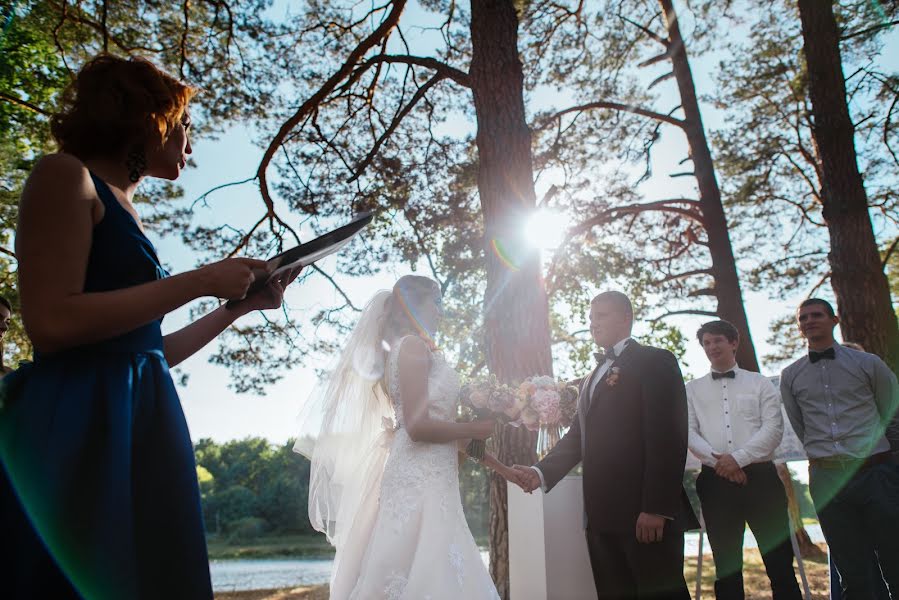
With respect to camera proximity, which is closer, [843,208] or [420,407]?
[420,407]

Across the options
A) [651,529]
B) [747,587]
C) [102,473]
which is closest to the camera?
[102,473]

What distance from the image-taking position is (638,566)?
3.38 metres

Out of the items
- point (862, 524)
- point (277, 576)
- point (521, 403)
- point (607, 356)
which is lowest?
point (277, 576)

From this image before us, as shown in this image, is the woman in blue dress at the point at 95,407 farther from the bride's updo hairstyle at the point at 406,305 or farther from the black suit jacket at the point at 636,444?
the black suit jacket at the point at 636,444

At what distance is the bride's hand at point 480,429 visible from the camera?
3453mm

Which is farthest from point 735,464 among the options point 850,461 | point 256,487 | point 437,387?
point 256,487

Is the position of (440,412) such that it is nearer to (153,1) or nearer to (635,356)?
(635,356)

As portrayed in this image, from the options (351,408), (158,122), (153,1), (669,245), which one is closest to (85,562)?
(158,122)

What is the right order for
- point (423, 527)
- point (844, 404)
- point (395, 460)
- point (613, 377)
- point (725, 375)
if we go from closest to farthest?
point (423, 527)
point (395, 460)
point (613, 377)
point (844, 404)
point (725, 375)

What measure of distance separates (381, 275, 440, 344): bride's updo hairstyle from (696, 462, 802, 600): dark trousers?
250cm

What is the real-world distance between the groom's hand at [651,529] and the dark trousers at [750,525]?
124cm

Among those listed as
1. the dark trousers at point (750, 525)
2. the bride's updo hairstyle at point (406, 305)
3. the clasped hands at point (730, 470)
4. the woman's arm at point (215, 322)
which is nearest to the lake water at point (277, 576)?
the dark trousers at point (750, 525)

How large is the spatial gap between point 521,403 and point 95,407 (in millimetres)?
3154

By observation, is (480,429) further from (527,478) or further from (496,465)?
(527,478)
